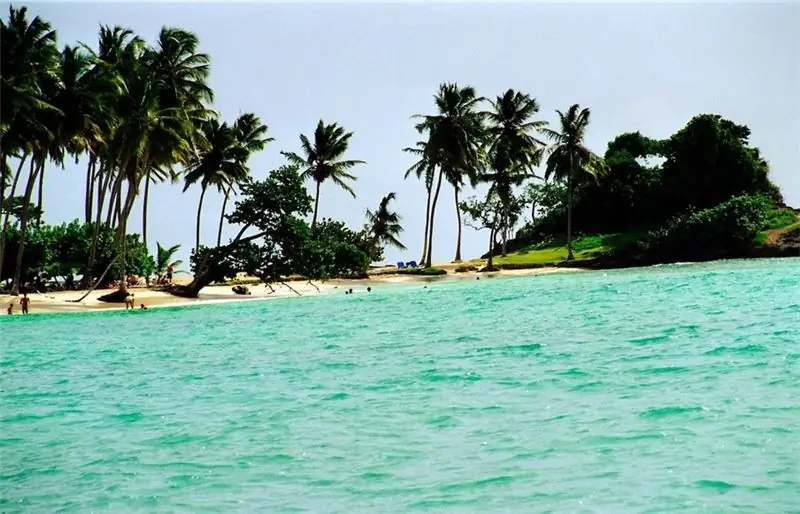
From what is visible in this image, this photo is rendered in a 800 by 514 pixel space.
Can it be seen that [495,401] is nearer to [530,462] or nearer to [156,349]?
[530,462]

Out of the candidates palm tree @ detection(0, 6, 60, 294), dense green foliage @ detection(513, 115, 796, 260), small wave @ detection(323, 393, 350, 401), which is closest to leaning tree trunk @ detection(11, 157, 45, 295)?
palm tree @ detection(0, 6, 60, 294)

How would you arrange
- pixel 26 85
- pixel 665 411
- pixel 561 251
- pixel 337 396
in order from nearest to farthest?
pixel 665 411 < pixel 337 396 < pixel 26 85 < pixel 561 251

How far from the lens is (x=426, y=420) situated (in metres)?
9.37

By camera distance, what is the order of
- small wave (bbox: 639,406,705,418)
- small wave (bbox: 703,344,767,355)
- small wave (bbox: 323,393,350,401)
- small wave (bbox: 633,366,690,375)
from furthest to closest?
small wave (bbox: 703,344,767,355) → small wave (bbox: 633,366,690,375) → small wave (bbox: 323,393,350,401) → small wave (bbox: 639,406,705,418)

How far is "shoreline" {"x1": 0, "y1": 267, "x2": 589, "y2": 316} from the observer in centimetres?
3331

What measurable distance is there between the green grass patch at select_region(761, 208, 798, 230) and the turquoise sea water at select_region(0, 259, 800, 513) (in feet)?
127

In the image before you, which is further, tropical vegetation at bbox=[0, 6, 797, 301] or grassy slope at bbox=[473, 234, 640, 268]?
grassy slope at bbox=[473, 234, 640, 268]

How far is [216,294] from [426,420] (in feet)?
111

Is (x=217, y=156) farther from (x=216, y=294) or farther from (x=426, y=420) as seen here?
(x=426, y=420)

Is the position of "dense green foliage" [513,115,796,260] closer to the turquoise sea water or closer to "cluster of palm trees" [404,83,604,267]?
"cluster of palm trees" [404,83,604,267]

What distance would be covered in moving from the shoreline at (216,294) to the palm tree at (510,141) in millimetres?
8492

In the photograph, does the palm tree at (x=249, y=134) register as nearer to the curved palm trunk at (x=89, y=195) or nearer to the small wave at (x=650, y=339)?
the curved palm trunk at (x=89, y=195)

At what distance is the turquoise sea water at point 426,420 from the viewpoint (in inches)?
267

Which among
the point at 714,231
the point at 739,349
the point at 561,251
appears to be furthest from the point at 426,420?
the point at 561,251
